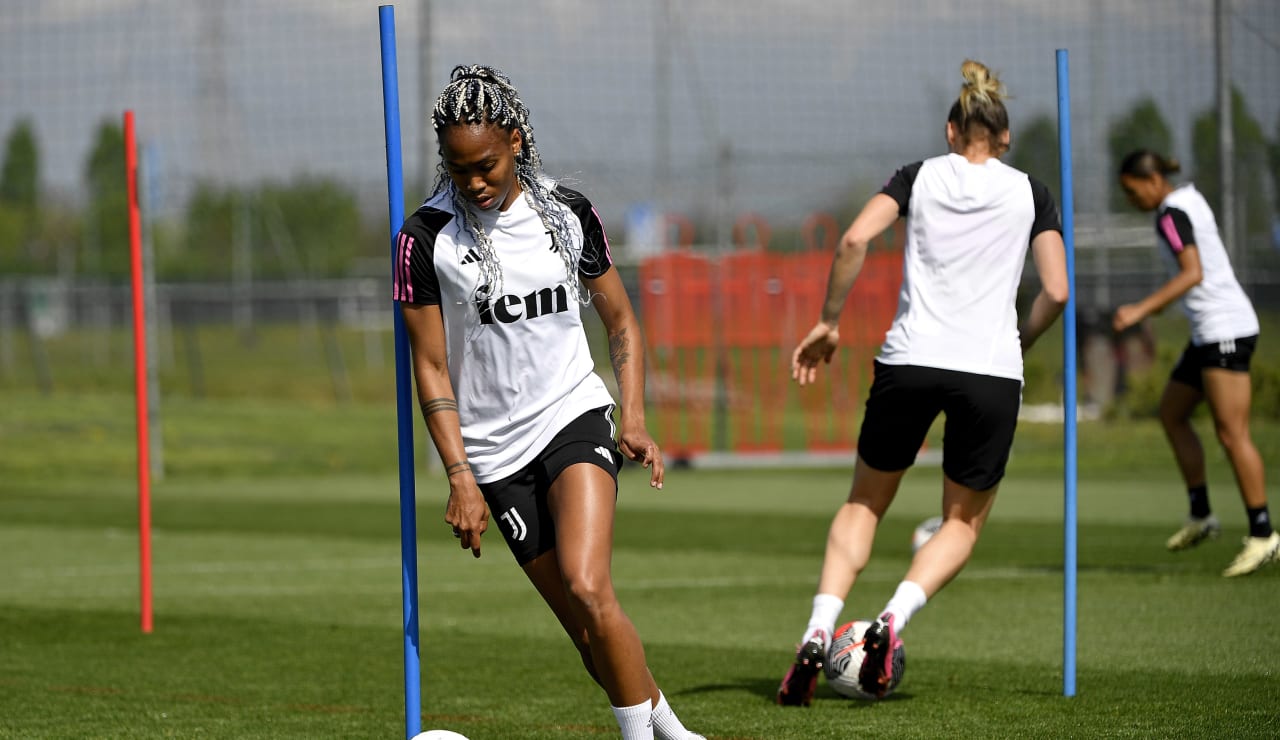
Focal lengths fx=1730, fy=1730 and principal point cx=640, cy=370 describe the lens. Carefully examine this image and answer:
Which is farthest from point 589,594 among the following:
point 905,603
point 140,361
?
point 140,361

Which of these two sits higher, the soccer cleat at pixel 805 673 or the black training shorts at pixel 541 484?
the black training shorts at pixel 541 484

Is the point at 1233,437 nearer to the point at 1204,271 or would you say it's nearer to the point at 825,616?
the point at 1204,271

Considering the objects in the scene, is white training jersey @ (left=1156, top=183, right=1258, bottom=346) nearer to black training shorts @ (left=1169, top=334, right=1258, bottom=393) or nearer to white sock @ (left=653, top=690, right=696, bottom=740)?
black training shorts @ (left=1169, top=334, right=1258, bottom=393)

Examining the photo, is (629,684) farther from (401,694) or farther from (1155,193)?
(1155,193)

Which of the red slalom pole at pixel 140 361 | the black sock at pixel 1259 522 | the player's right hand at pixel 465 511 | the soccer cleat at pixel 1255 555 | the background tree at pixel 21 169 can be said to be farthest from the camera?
the background tree at pixel 21 169

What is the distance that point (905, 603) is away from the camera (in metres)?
6.21

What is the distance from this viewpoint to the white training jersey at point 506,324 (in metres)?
4.80

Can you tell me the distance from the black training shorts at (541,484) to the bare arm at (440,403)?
0.37 feet

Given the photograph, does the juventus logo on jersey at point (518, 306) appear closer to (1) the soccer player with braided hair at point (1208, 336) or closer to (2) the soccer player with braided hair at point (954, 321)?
(2) the soccer player with braided hair at point (954, 321)

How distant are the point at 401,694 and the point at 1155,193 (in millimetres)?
5484

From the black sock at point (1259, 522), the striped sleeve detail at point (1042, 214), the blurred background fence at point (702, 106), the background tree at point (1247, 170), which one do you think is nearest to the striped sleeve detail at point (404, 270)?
the striped sleeve detail at point (1042, 214)

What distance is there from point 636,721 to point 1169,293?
5.72 metres

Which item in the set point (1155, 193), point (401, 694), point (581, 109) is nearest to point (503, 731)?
point (401, 694)

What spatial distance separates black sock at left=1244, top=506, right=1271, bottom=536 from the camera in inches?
382
